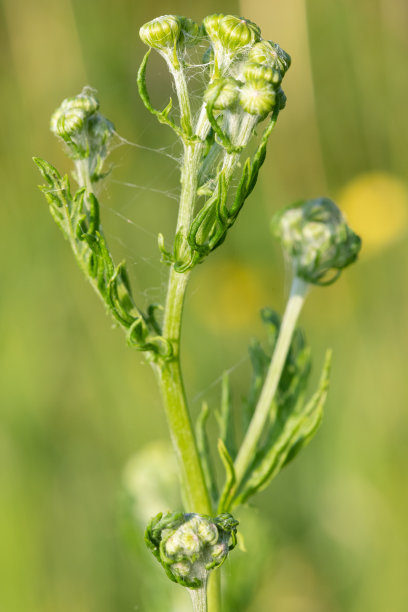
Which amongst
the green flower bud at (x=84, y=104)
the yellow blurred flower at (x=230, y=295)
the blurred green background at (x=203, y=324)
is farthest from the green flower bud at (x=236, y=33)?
the yellow blurred flower at (x=230, y=295)

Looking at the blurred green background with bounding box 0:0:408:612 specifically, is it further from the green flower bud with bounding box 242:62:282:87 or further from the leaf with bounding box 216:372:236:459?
the green flower bud with bounding box 242:62:282:87

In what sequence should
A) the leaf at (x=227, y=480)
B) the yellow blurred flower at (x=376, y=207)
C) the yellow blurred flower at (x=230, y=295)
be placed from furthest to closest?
the yellow blurred flower at (x=376, y=207), the yellow blurred flower at (x=230, y=295), the leaf at (x=227, y=480)

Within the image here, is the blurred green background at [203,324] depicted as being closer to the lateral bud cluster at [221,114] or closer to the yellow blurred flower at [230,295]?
the yellow blurred flower at [230,295]

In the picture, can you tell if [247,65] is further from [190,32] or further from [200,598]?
[200,598]

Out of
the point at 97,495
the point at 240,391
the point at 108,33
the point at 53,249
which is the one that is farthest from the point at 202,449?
the point at 108,33

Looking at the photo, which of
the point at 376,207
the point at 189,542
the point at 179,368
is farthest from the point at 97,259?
the point at 376,207

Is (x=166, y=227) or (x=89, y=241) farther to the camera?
(x=166, y=227)

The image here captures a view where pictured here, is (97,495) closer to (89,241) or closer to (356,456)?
Result: (356,456)
